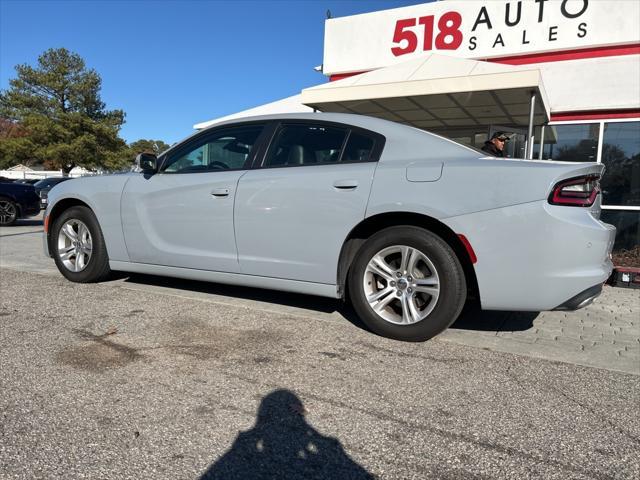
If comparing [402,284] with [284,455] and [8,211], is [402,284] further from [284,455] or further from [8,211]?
[8,211]

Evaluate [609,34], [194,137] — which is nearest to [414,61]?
[609,34]

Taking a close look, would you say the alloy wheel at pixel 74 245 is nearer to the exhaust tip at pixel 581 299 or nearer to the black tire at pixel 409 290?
the black tire at pixel 409 290

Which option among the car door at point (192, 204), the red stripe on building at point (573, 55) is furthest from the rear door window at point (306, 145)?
the red stripe on building at point (573, 55)

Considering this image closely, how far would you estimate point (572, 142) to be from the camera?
874cm

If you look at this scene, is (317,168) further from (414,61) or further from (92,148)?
(92,148)

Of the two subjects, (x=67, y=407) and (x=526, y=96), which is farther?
(x=526, y=96)

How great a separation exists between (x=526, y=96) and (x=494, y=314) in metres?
4.26

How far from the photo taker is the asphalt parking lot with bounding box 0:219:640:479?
77.2 inches

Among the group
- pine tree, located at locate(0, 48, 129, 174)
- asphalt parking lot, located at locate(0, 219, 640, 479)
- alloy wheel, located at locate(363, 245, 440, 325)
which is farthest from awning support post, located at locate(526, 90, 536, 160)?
pine tree, located at locate(0, 48, 129, 174)

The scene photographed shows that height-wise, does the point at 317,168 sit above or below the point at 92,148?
below

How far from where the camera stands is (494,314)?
4.41 metres

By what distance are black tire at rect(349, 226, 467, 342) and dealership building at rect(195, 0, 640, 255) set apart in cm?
428

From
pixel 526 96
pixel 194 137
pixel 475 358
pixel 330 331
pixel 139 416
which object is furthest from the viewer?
pixel 526 96

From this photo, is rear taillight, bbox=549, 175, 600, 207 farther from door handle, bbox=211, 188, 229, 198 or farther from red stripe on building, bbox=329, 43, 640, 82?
red stripe on building, bbox=329, 43, 640, 82
